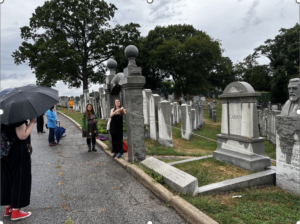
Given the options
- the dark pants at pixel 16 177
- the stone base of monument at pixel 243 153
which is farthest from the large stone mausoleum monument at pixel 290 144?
the dark pants at pixel 16 177

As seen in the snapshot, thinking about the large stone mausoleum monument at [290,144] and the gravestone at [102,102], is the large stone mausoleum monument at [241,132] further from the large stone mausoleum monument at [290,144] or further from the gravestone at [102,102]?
the gravestone at [102,102]

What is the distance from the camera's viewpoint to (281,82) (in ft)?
122

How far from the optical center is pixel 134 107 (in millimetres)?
6078

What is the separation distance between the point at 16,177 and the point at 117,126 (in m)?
3.35

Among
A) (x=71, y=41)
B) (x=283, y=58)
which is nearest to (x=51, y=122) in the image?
(x=71, y=41)

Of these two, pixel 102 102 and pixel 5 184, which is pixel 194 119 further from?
pixel 5 184

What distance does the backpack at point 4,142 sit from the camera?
132 inches

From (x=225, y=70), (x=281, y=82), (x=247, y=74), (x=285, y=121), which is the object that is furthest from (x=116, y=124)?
(x=247, y=74)

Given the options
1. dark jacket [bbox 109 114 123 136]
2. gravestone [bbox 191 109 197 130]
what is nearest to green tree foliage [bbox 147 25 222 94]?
gravestone [bbox 191 109 197 130]

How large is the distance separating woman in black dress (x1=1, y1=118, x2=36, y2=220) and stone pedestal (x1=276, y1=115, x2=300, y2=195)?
4.35 metres

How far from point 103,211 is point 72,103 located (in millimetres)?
23037

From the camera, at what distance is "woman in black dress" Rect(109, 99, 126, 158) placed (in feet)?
21.1

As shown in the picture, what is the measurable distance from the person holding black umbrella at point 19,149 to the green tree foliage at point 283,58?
3736 cm

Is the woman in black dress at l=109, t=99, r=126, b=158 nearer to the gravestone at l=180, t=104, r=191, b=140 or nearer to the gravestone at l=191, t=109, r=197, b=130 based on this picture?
the gravestone at l=180, t=104, r=191, b=140
